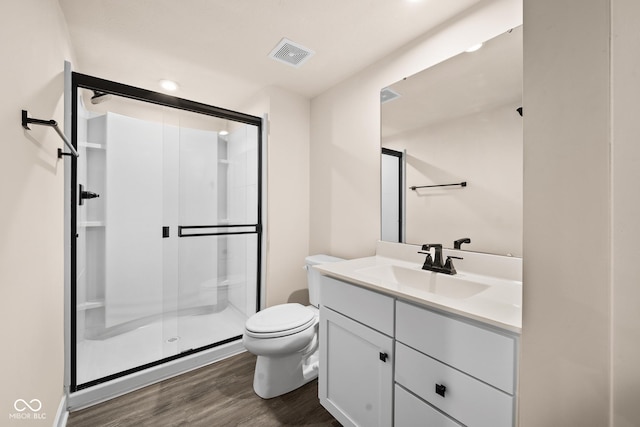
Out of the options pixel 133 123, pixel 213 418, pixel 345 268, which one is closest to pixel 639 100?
pixel 345 268

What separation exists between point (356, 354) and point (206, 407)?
3.37 feet

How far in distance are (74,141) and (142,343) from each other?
1.58 meters

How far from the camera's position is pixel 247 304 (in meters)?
2.41

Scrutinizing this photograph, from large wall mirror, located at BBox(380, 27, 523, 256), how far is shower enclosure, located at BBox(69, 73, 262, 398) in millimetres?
1322

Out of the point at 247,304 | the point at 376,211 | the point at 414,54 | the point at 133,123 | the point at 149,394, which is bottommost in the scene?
the point at 149,394

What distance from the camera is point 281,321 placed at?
1.63 metres

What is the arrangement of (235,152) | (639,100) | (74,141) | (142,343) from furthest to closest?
(235,152)
(142,343)
(74,141)
(639,100)

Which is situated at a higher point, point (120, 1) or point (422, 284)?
point (120, 1)

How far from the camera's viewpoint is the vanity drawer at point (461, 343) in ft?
2.41

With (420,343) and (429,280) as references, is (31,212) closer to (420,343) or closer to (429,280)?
(420,343)

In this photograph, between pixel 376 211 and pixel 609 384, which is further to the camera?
pixel 376 211

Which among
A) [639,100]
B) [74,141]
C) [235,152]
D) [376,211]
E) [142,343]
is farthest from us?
[235,152]

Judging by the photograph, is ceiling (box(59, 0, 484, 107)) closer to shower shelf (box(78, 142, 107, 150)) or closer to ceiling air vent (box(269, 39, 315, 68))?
Result: ceiling air vent (box(269, 39, 315, 68))

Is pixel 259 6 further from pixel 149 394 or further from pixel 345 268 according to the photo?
pixel 149 394
